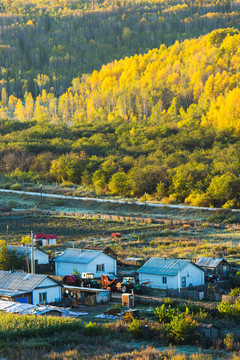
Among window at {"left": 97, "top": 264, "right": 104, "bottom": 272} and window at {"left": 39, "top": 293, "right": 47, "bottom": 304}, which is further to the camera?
window at {"left": 97, "top": 264, "right": 104, "bottom": 272}

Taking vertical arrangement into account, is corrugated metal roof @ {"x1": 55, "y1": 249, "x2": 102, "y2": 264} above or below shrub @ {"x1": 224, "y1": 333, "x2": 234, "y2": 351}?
below

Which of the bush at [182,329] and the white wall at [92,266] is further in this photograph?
the white wall at [92,266]

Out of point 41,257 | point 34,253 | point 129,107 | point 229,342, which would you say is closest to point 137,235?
point 41,257

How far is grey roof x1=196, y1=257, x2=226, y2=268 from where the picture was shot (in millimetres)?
25141

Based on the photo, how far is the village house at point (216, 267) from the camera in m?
25.0

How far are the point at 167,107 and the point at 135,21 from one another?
208 feet

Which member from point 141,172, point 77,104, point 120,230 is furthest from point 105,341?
point 77,104

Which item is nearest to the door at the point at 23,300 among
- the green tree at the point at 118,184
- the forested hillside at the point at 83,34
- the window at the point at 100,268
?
the window at the point at 100,268

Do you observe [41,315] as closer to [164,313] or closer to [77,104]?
[164,313]

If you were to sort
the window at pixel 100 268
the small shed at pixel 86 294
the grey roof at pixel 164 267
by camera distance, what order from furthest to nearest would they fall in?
the window at pixel 100 268 < the grey roof at pixel 164 267 < the small shed at pixel 86 294

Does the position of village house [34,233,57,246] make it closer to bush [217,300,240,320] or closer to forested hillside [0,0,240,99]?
bush [217,300,240,320]

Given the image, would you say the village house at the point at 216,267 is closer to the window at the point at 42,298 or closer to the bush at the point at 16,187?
the window at the point at 42,298

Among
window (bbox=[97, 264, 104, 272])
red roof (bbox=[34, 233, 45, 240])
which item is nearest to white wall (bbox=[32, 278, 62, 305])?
window (bbox=[97, 264, 104, 272])

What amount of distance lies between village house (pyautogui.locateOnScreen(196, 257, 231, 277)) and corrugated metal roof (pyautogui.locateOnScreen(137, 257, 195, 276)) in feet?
6.90
